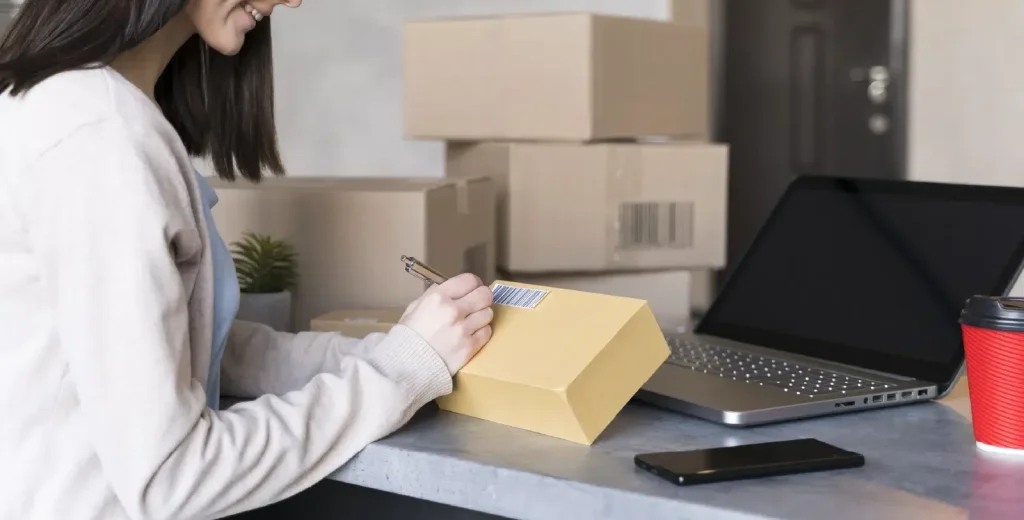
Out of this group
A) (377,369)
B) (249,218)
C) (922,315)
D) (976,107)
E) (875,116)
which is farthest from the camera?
(875,116)

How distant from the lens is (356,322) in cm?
113

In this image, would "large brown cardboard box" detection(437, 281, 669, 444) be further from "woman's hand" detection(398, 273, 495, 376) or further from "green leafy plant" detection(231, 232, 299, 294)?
"green leafy plant" detection(231, 232, 299, 294)

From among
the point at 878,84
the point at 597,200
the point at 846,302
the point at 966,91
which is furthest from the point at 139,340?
the point at 878,84

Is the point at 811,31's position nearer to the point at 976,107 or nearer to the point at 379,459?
the point at 976,107

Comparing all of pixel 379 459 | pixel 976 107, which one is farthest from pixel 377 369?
pixel 976 107

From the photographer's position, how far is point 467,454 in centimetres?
78

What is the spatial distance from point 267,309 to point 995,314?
75 centimetres

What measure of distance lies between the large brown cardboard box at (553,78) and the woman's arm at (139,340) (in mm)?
966

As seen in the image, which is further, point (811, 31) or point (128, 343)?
point (811, 31)

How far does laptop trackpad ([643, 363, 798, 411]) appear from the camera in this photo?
2.84ft

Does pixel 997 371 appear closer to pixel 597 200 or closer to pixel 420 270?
pixel 420 270

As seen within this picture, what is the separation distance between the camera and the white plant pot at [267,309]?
1215 mm

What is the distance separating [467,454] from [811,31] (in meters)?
3.41

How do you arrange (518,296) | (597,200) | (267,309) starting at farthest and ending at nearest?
(597,200)
(267,309)
(518,296)
